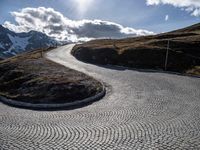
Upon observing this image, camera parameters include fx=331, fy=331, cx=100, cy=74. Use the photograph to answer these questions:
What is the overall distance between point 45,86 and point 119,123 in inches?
598

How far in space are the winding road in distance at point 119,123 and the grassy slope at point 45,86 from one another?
2.41 meters

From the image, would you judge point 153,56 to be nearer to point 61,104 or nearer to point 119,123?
point 61,104

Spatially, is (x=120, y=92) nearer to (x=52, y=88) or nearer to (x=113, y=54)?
(x=52, y=88)

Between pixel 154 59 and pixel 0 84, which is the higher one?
pixel 154 59

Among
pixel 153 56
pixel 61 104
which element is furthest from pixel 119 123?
pixel 153 56

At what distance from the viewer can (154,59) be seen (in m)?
55.7

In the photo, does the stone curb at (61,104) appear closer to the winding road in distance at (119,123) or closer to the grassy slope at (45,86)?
the winding road in distance at (119,123)

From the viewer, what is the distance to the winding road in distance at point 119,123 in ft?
58.0

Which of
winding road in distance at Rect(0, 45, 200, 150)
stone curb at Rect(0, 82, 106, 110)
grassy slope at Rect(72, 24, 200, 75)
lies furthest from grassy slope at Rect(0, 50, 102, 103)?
grassy slope at Rect(72, 24, 200, 75)

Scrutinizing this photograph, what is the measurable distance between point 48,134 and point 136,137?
209 inches

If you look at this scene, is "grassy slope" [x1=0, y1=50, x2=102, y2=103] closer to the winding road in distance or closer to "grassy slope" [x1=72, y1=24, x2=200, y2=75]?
the winding road in distance

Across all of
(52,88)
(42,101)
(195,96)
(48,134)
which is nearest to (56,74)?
(52,88)

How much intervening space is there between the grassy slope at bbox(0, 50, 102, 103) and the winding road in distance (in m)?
2.41

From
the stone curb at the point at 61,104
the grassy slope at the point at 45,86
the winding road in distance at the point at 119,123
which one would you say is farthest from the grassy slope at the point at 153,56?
the stone curb at the point at 61,104
